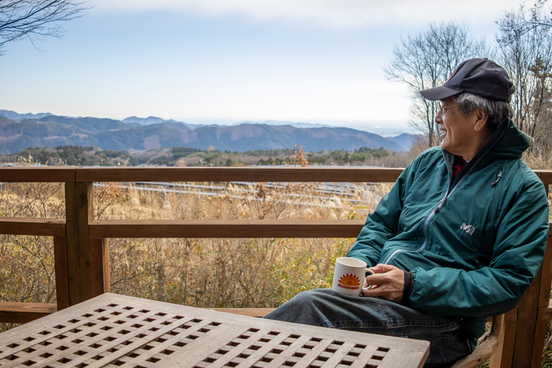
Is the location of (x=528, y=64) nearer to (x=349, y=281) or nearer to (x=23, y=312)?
(x=349, y=281)

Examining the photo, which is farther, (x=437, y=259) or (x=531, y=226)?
(x=437, y=259)

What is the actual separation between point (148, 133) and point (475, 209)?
1211 centimetres

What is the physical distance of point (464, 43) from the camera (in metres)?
12.5

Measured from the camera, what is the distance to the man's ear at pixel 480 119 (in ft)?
4.91

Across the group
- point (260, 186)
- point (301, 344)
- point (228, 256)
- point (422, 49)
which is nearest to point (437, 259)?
point (301, 344)

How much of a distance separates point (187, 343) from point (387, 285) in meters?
0.72

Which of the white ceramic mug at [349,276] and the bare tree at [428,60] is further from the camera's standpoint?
the bare tree at [428,60]

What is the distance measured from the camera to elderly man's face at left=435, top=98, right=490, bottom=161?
1.51 metres

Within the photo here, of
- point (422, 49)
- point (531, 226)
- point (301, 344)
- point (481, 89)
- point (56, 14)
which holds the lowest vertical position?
point (301, 344)

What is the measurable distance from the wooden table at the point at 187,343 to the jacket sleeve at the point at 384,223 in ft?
2.51

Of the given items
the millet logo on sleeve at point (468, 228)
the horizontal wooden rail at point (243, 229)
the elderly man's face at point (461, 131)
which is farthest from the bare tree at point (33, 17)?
the millet logo on sleeve at point (468, 228)

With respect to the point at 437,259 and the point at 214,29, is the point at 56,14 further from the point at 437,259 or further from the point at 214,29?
the point at 214,29

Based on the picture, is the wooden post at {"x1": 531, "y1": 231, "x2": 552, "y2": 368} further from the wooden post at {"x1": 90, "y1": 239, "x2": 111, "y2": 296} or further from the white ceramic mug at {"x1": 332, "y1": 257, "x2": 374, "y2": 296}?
the wooden post at {"x1": 90, "y1": 239, "x2": 111, "y2": 296}

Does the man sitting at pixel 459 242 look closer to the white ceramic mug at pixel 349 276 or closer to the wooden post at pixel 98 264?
the white ceramic mug at pixel 349 276
